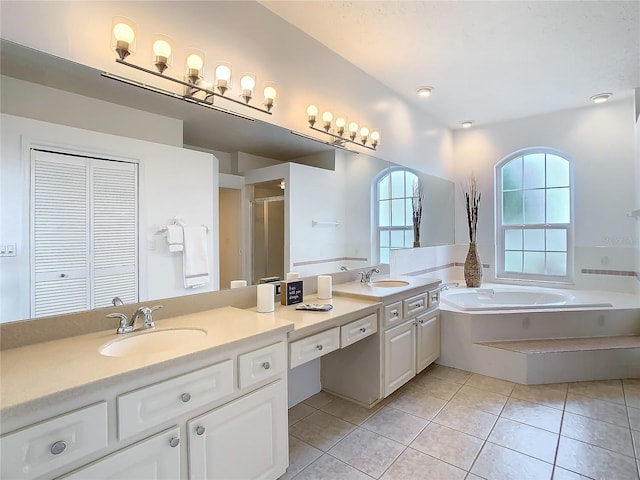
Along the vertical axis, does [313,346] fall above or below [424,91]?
below

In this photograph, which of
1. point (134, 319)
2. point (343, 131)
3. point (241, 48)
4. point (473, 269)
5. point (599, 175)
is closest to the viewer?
point (134, 319)

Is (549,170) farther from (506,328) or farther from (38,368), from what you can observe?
(38,368)

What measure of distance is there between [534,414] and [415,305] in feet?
3.46

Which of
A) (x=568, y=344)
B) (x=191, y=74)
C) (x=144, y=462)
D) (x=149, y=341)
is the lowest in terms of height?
(x=568, y=344)

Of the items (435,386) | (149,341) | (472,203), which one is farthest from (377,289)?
(472,203)

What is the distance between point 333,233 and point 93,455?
200cm

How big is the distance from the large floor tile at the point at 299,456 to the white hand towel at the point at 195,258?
1104 mm

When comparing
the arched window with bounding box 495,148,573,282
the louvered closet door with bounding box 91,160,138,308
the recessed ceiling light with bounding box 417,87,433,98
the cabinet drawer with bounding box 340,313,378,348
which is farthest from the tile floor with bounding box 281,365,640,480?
the recessed ceiling light with bounding box 417,87,433,98

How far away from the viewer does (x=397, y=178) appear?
3.49 m

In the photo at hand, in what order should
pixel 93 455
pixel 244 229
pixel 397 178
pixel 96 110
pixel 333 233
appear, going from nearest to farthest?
pixel 93 455
pixel 96 110
pixel 244 229
pixel 333 233
pixel 397 178

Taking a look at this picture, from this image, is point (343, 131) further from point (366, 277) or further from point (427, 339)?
point (427, 339)

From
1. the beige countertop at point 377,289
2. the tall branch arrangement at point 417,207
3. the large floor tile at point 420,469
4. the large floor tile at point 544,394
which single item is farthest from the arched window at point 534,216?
the large floor tile at point 420,469

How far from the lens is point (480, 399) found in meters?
2.51

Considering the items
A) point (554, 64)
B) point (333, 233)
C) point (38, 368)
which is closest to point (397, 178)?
point (333, 233)
